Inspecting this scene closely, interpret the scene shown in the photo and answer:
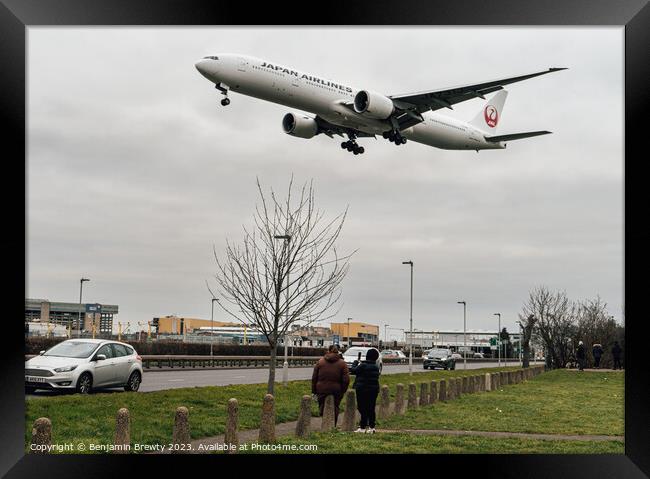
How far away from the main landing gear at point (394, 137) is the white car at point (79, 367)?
18.3 metres

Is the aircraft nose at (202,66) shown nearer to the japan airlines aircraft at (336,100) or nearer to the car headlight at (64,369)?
the japan airlines aircraft at (336,100)

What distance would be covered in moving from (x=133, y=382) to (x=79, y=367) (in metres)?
2.39

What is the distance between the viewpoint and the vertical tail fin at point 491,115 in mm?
50875

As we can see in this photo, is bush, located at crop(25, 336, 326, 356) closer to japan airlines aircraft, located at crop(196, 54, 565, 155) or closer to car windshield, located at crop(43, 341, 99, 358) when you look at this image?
japan airlines aircraft, located at crop(196, 54, 565, 155)

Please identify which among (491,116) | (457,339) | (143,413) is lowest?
(457,339)

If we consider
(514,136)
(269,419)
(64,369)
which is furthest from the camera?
(514,136)

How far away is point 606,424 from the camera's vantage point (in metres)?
17.5

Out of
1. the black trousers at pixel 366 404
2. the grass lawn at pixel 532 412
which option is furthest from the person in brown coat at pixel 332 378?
the grass lawn at pixel 532 412

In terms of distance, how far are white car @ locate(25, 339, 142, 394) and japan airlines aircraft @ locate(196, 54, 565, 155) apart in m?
11.4

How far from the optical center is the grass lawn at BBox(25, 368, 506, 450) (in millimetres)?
12938

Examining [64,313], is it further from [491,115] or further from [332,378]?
[332,378]

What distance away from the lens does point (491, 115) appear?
52312mm

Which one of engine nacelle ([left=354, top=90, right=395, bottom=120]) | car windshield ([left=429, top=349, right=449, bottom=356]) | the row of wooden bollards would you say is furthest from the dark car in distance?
the row of wooden bollards

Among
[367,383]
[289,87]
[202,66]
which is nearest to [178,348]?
[289,87]
